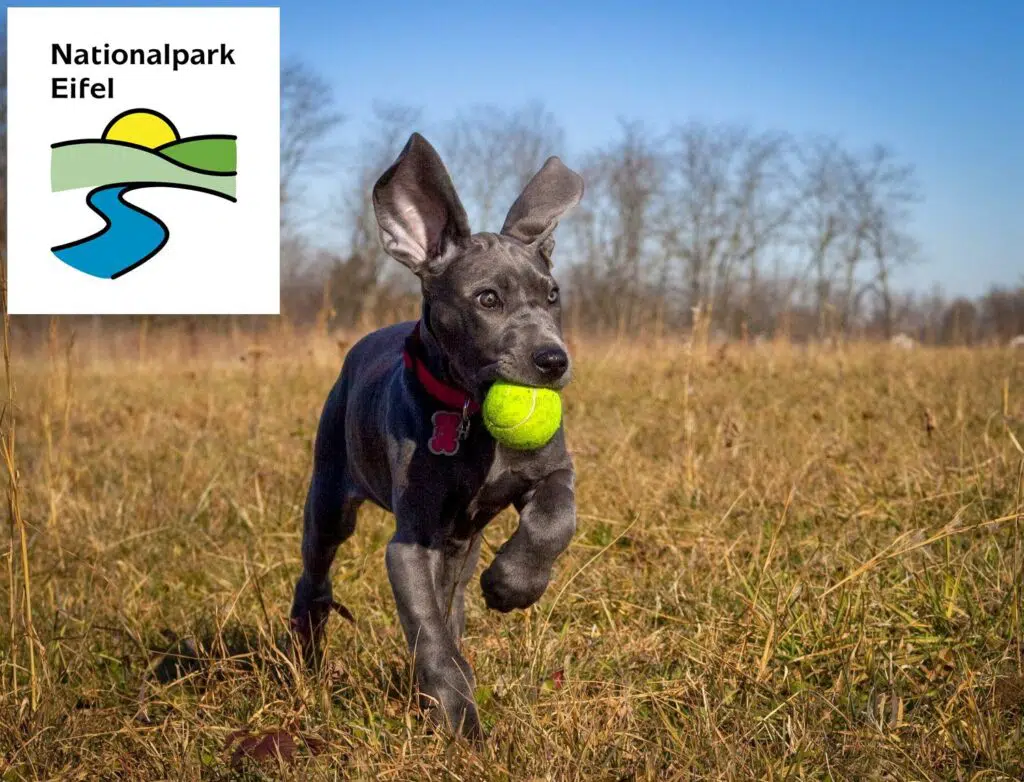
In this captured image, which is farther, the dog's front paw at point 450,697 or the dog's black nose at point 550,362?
the dog's black nose at point 550,362

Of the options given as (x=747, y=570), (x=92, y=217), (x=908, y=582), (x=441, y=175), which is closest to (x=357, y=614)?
(x=747, y=570)

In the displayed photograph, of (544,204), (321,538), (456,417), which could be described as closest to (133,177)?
(321,538)

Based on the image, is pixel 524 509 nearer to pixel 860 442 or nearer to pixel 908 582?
pixel 908 582

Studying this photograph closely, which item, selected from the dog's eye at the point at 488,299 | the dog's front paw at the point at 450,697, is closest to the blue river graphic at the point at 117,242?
the dog's eye at the point at 488,299

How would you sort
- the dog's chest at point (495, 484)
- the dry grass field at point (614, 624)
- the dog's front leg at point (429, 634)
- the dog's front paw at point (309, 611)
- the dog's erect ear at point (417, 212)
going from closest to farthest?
the dry grass field at point (614, 624)
the dog's front leg at point (429, 634)
the dog's chest at point (495, 484)
the dog's erect ear at point (417, 212)
the dog's front paw at point (309, 611)

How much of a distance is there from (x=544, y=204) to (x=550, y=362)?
0.86m

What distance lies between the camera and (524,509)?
283 cm

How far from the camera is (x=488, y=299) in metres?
2.94

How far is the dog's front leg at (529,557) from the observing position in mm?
2662

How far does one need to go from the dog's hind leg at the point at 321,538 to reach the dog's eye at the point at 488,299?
1.03 m

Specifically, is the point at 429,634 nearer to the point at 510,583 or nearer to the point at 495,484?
the point at 510,583

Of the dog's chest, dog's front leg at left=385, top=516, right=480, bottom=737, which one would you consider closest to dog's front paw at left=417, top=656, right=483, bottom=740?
dog's front leg at left=385, top=516, right=480, bottom=737

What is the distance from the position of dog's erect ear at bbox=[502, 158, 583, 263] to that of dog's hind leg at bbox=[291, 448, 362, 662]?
1116 millimetres

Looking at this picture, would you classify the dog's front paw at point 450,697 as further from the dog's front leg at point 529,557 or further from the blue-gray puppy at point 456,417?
the dog's front leg at point 529,557
